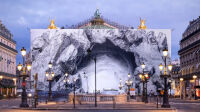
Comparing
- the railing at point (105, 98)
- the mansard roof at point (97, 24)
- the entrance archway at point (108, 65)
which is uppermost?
the mansard roof at point (97, 24)

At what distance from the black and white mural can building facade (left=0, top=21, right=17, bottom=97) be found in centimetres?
793

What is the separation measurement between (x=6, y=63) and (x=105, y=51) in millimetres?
24468

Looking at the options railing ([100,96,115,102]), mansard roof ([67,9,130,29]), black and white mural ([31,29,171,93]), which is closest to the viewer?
railing ([100,96,115,102])

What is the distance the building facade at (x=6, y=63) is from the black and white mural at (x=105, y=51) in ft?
26.0

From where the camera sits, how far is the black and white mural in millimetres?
76750

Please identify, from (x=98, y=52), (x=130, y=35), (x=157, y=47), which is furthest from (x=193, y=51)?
(x=98, y=52)

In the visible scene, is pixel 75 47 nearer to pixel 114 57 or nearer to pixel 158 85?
pixel 114 57

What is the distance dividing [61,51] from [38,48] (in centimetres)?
506

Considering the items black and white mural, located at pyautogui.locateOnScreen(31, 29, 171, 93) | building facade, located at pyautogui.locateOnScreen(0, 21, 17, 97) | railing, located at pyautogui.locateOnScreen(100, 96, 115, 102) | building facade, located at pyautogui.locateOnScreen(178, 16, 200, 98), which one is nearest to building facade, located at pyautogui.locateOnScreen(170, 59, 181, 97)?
building facade, located at pyautogui.locateOnScreen(178, 16, 200, 98)

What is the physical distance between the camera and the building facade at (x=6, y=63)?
78250 millimetres

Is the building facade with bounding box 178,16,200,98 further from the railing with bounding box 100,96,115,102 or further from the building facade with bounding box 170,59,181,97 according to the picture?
the railing with bounding box 100,96,115,102

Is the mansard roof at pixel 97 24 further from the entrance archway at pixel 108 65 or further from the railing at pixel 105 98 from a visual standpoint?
the railing at pixel 105 98

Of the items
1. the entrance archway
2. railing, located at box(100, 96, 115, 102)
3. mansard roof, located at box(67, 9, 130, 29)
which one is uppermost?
mansard roof, located at box(67, 9, 130, 29)

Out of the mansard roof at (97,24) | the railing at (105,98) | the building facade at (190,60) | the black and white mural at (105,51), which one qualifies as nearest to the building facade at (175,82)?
the building facade at (190,60)
